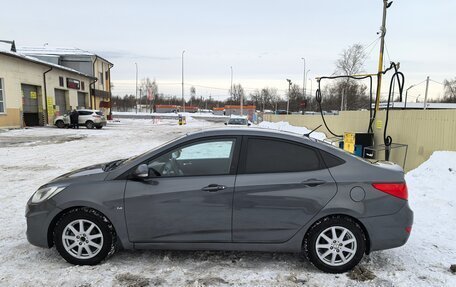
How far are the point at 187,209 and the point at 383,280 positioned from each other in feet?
7.16

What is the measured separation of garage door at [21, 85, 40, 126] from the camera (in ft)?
95.3

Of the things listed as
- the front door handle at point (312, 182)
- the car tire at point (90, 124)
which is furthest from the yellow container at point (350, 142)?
the car tire at point (90, 124)

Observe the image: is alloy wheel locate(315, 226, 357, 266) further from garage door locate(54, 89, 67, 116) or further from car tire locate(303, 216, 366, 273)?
garage door locate(54, 89, 67, 116)

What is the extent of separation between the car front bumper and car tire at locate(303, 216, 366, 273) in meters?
2.80

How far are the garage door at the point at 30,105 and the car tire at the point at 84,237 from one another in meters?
29.5

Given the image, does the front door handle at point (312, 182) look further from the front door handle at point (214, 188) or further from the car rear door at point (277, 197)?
the front door handle at point (214, 188)

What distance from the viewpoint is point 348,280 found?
11.8 ft

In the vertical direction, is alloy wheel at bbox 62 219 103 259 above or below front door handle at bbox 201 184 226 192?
below

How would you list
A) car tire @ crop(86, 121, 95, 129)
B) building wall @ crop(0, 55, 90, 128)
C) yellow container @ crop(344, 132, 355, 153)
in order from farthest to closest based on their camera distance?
1. car tire @ crop(86, 121, 95, 129)
2. building wall @ crop(0, 55, 90, 128)
3. yellow container @ crop(344, 132, 355, 153)

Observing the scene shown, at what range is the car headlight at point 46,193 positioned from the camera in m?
3.84

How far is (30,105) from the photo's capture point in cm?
2992

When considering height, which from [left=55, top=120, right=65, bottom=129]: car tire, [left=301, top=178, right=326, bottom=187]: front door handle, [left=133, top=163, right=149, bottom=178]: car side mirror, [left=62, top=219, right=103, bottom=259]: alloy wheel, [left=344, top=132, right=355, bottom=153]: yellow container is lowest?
[left=55, top=120, right=65, bottom=129]: car tire

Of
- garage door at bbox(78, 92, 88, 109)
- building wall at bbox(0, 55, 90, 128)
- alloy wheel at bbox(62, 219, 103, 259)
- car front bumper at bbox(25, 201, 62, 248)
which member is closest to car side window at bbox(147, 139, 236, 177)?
alloy wheel at bbox(62, 219, 103, 259)

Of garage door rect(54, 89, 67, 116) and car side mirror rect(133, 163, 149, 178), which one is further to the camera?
garage door rect(54, 89, 67, 116)
